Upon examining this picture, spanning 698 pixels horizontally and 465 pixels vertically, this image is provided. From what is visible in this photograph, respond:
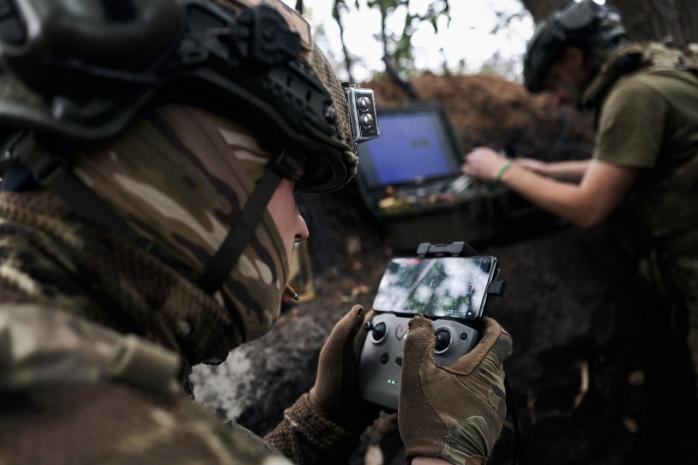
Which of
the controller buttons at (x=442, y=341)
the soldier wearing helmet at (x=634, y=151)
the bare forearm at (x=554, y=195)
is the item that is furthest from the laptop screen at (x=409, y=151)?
the controller buttons at (x=442, y=341)

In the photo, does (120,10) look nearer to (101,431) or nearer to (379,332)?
(101,431)

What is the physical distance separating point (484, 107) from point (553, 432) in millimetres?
2343

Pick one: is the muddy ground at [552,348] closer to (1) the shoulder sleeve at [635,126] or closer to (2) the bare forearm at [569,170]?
(2) the bare forearm at [569,170]

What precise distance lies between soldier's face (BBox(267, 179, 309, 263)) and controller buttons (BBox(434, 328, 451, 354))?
0.41m

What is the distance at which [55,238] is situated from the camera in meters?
0.76

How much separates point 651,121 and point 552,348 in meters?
1.09

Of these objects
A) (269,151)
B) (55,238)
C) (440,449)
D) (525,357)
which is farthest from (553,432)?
(55,238)

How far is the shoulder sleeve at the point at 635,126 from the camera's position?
89.6 inches

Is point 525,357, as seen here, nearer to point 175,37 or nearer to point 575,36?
point 575,36

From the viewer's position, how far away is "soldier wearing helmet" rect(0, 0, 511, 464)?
2.02 ft

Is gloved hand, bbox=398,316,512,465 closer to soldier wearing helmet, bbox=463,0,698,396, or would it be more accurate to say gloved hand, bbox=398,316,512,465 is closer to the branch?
soldier wearing helmet, bbox=463,0,698,396

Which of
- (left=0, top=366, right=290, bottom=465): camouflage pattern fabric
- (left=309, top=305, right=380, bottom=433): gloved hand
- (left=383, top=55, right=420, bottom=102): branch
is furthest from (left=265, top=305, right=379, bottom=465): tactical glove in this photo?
(left=383, top=55, right=420, bottom=102): branch

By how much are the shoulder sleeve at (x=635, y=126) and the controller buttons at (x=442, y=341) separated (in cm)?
147

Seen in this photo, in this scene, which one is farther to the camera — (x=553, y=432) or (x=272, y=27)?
(x=553, y=432)
